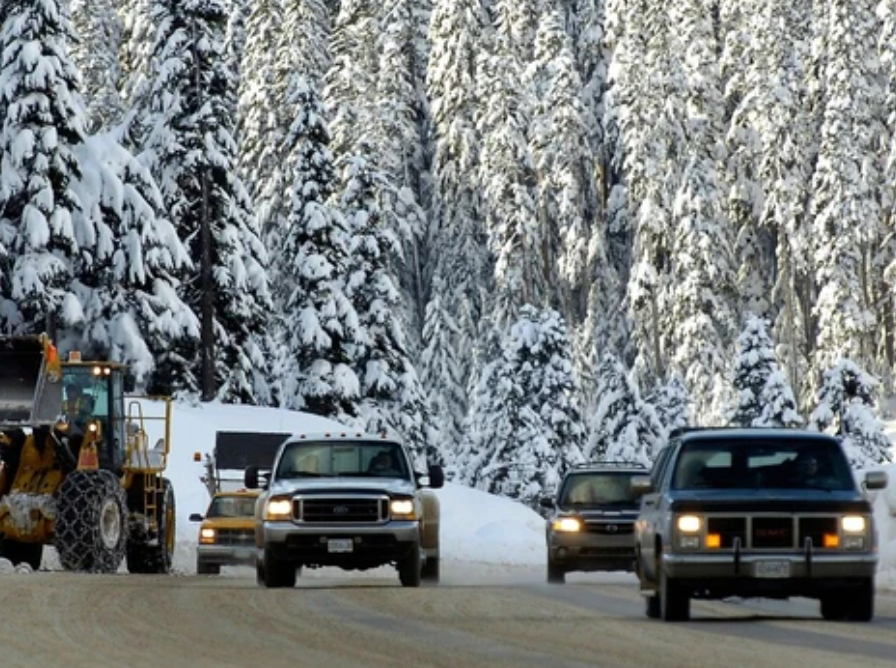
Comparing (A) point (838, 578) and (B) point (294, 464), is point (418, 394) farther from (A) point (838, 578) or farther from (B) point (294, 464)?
(A) point (838, 578)

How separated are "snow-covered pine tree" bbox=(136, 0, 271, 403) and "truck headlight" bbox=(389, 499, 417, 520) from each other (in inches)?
1433

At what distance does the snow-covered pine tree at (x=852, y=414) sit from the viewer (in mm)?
70750

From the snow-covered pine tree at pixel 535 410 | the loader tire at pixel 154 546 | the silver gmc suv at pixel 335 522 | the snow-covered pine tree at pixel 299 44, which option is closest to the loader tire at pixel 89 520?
the silver gmc suv at pixel 335 522

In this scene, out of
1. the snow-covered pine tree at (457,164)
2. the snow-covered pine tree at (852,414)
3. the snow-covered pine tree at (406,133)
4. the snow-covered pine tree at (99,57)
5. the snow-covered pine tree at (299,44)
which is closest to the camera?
the snow-covered pine tree at (852,414)

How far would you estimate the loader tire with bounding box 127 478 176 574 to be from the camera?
32.1 m

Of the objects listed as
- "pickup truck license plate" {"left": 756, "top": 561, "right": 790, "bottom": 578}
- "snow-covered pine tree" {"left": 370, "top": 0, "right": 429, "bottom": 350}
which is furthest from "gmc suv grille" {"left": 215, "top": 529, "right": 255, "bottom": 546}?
"snow-covered pine tree" {"left": 370, "top": 0, "right": 429, "bottom": 350}

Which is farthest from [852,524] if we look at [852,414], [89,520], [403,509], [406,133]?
[406,133]

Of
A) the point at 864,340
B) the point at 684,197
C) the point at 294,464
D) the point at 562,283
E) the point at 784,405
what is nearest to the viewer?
the point at 294,464

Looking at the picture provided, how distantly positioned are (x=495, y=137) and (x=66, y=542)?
75.5 meters

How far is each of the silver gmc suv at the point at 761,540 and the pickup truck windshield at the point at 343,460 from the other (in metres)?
7.64

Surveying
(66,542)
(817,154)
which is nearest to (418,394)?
(817,154)

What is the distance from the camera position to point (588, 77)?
108812 millimetres

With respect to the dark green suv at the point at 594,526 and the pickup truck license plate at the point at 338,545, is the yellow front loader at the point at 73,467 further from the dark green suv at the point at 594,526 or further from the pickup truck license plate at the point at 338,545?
the dark green suv at the point at 594,526

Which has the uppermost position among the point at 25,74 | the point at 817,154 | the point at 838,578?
the point at 817,154
